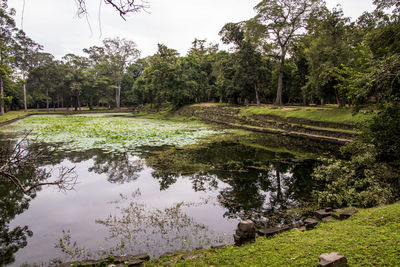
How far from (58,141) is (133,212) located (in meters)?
11.6

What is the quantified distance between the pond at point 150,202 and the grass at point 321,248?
96 cm

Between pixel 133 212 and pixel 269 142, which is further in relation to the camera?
pixel 269 142

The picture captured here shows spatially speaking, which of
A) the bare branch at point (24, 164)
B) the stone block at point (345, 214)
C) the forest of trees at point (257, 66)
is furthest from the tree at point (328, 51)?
the bare branch at point (24, 164)

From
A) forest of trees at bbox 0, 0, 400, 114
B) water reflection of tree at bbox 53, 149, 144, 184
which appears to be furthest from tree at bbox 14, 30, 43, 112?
water reflection of tree at bbox 53, 149, 144, 184

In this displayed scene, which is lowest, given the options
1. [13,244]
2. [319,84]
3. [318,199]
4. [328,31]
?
[13,244]

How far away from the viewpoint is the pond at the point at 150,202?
189 inches

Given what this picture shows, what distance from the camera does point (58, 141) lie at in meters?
14.9

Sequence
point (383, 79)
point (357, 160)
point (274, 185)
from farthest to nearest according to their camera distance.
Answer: point (274, 185)
point (357, 160)
point (383, 79)

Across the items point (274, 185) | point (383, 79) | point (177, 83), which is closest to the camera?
Result: point (383, 79)

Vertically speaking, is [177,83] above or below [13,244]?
above

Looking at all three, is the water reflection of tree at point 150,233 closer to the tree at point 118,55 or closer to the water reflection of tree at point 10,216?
the water reflection of tree at point 10,216

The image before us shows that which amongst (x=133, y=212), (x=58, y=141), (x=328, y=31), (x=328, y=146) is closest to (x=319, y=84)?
(x=328, y=31)

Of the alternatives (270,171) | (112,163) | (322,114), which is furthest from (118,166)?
(322,114)

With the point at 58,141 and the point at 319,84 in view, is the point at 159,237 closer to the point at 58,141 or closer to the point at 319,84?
the point at 58,141
